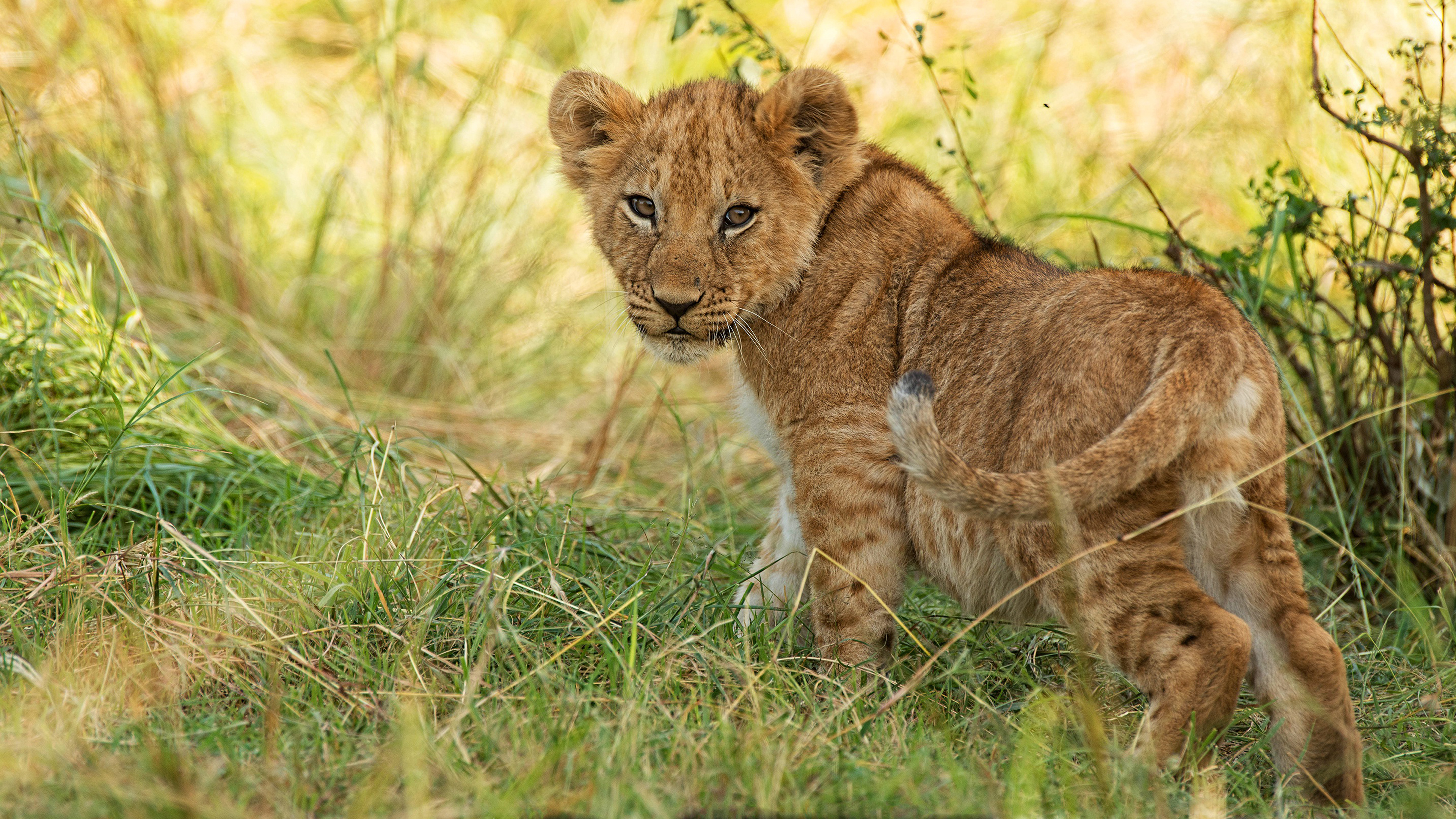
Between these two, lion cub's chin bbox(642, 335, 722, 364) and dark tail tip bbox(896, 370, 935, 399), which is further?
lion cub's chin bbox(642, 335, 722, 364)

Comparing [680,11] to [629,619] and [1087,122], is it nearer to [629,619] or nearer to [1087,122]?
[629,619]

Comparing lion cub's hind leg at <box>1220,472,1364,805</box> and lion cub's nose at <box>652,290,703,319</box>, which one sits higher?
lion cub's nose at <box>652,290,703,319</box>

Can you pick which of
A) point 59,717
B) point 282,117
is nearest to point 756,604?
point 59,717

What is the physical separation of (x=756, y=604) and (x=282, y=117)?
263 inches

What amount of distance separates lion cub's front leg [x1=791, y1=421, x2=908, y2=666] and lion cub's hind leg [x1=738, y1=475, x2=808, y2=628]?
0.23 meters

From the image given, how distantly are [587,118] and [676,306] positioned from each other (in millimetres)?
943

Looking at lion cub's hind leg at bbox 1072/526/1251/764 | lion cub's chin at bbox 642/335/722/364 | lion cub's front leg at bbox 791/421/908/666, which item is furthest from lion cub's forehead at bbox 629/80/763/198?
lion cub's hind leg at bbox 1072/526/1251/764

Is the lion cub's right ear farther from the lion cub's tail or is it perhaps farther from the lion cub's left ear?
the lion cub's tail

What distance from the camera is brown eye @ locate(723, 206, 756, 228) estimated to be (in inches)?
160

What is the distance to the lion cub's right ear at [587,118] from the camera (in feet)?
14.1

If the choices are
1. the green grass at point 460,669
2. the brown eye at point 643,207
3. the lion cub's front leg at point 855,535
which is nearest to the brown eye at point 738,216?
the brown eye at point 643,207

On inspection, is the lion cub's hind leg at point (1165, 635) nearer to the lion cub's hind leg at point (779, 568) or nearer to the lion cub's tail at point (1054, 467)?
the lion cub's tail at point (1054, 467)

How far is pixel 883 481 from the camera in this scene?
3783 mm

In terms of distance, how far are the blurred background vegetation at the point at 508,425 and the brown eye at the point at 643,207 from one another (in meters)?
0.95
